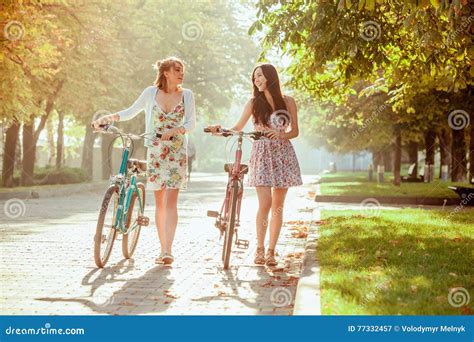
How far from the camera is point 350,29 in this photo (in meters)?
10.4

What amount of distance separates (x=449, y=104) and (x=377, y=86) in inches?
365

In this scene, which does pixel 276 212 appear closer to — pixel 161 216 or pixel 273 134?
pixel 273 134

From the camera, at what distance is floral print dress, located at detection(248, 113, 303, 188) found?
26.9 ft

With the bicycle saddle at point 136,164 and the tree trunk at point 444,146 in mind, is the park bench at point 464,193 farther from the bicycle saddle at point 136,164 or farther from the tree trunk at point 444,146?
the tree trunk at point 444,146

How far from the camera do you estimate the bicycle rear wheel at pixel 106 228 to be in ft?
25.1

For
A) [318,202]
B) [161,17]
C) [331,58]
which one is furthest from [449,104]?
[161,17]

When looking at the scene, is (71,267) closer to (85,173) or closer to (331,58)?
(331,58)
